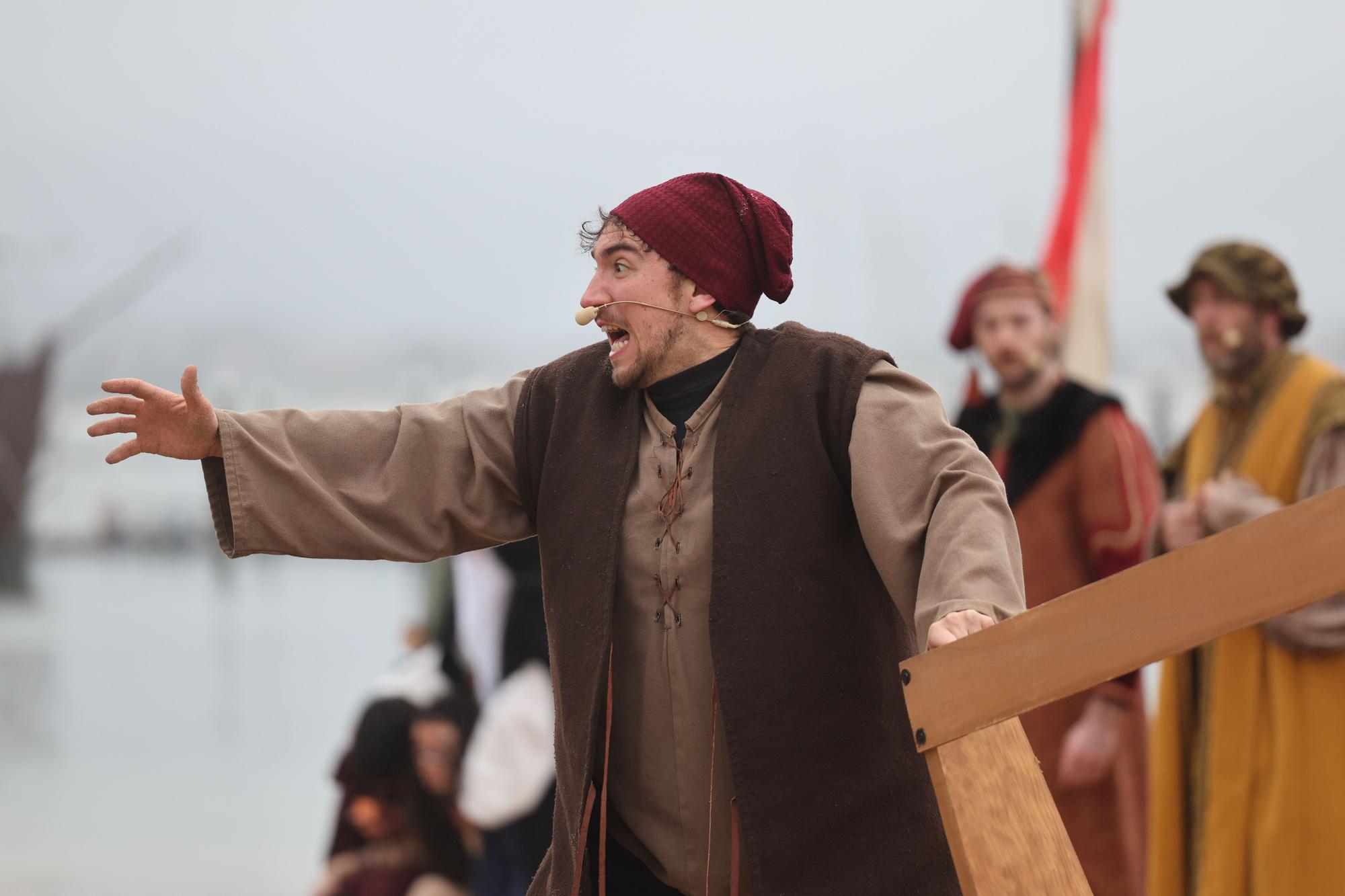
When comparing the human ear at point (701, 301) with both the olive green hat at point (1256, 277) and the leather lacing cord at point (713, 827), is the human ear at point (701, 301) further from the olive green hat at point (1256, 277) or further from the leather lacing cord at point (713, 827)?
the olive green hat at point (1256, 277)

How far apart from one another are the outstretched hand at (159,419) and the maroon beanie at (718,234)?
0.66 metres

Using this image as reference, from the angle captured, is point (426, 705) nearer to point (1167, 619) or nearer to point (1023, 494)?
point (1023, 494)

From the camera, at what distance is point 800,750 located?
1.96 metres

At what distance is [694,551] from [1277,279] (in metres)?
2.28

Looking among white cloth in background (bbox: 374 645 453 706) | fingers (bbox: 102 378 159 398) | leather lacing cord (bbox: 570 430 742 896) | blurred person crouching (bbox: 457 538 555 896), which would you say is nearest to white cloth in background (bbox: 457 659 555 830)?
blurred person crouching (bbox: 457 538 555 896)

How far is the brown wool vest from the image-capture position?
1947 mm

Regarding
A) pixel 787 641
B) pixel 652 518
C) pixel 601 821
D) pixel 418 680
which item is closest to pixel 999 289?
pixel 418 680

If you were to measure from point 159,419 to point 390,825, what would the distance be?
2156 millimetres

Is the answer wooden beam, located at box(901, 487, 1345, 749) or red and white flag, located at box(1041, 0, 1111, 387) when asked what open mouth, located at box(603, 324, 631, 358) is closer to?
wooden beam, located at box(901, 487, 1345, 749)

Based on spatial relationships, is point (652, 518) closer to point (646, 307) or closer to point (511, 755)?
point (646, 307)

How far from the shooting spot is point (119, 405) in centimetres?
207

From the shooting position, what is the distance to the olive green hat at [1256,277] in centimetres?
372

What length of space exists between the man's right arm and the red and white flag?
3443 millimetres

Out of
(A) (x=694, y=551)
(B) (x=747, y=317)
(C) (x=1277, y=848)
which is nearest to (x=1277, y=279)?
(C) (x=1277, y=848)
